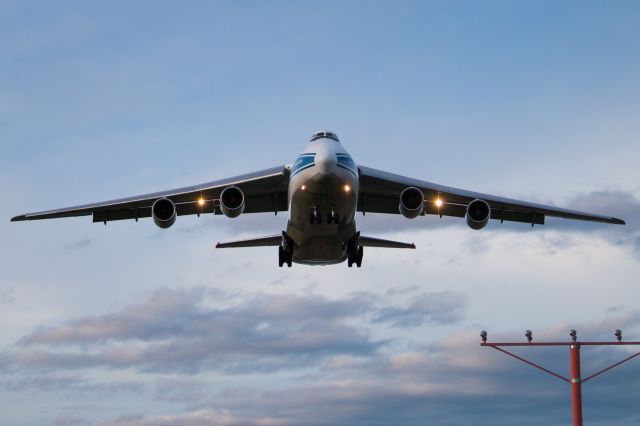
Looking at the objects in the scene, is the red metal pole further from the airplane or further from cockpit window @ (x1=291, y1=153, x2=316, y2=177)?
cockpit window @ (x1=291, y1=153, x2=316, y2=177)

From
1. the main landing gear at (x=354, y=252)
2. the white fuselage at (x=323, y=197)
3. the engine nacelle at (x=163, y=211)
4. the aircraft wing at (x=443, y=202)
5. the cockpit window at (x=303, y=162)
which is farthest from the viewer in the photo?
the aircraft wing at (x=443, y=202)

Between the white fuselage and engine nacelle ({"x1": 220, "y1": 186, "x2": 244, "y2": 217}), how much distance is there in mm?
1458

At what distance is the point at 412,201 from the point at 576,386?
41.3 feet

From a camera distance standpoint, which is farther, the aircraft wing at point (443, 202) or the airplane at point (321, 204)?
the aircraft wing at point (443, 202)

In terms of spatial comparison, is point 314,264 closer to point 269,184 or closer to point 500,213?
point 269,184

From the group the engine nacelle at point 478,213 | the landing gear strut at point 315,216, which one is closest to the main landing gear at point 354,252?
the landing gear strut at point 315,216

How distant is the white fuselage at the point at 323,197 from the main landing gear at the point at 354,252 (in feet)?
2.58

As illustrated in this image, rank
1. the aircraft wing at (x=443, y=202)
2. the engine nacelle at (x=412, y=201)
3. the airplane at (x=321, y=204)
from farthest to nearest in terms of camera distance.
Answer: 1. the aircraft wing at (x=443, y=202)
2. the engine nacelle at (x=412, y=201)
3. the airplane at (x=321, y=204)

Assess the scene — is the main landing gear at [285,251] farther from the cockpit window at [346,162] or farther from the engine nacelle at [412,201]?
the cockpit window at [346,162]

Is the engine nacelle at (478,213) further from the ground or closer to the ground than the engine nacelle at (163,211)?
further from the ground

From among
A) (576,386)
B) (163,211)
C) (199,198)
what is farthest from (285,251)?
(576,386)

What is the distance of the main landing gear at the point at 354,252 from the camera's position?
2969 cm

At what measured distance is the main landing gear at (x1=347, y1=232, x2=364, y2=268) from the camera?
29.7 m

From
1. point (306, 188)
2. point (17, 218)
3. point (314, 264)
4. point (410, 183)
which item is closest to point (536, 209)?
point (410, 183)
